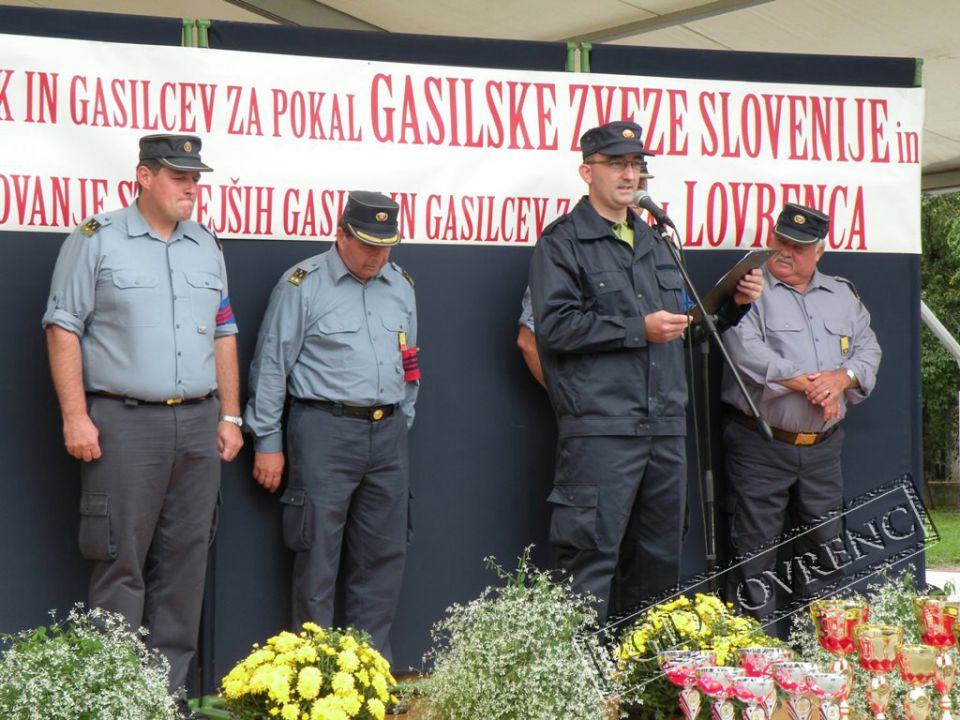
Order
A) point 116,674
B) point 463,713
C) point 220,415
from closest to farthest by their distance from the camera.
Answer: point 116,674 < point 463,713 < point 220,415

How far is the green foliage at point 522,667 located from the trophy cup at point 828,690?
2.09 feet

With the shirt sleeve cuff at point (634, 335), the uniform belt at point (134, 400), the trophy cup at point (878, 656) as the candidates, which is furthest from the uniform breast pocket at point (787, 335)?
the uniform belt at point (134, 400)

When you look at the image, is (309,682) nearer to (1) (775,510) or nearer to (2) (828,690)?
(2) (828,690)

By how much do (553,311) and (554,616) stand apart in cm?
145

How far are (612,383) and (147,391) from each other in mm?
1678

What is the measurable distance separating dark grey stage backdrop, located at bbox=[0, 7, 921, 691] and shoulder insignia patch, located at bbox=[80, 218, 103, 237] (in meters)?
0.33

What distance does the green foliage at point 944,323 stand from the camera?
17750 millimetres

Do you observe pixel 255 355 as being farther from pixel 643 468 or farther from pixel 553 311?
A: pixel 643 468

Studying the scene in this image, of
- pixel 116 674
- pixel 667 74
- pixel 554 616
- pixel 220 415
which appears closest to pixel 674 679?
pixel 554 616

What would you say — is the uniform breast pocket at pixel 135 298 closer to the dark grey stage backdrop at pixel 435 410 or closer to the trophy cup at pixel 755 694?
the dark grey stage backdrop at pixel 435 410

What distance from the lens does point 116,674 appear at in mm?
3111

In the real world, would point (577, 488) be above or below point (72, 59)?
below

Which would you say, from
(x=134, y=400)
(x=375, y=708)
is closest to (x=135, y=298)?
(x=134, y=400)

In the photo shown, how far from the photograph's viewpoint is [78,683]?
3.04 metres
